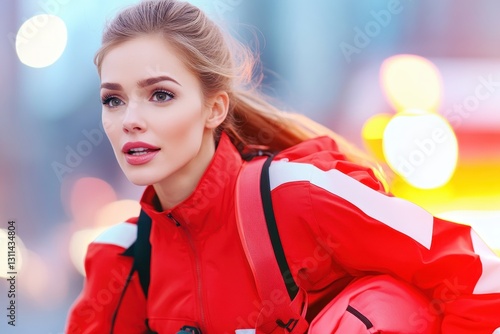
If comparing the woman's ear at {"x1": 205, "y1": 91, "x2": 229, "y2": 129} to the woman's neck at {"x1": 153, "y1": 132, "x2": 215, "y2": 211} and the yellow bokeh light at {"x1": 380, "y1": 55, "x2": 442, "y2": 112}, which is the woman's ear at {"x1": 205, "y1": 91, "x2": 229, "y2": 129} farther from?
the yellow bokeh light at {"x1": 380, "y1": 55, "x2": 442, "y2": 112}

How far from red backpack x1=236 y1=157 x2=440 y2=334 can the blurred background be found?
685 millimetres

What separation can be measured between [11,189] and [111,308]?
887 millimetres

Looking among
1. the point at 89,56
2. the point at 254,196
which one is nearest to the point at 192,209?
the point at 254,196

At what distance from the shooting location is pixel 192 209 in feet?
3.64

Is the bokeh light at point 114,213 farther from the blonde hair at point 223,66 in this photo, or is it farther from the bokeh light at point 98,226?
the blonde hair at point 223,66

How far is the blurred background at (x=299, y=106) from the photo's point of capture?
1.98 m

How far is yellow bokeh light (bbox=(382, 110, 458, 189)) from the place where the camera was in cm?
221

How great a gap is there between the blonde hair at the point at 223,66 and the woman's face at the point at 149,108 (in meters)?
0.03

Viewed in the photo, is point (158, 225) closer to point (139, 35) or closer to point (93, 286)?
point (93, 286)

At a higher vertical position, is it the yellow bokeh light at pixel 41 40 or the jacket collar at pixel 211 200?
the yellow bokeh light at pixel 41 40

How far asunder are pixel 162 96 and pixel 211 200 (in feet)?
0.71
